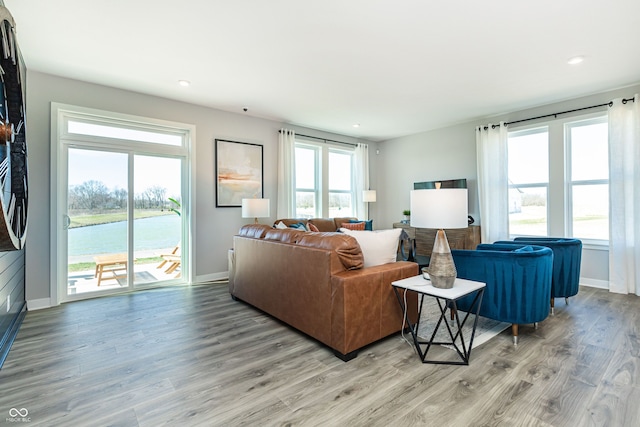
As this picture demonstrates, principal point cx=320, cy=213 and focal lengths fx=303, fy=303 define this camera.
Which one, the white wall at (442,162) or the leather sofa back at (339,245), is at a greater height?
the white wall at (442,162)

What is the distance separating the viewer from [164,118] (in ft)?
14.1

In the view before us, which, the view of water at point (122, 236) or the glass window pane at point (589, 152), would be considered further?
the glass window pane at point (589, 152)

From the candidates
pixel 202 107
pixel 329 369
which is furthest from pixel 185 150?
pixel 329 369

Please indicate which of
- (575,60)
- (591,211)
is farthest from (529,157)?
(575,60)

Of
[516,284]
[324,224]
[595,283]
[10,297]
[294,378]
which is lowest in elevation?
[294,378]

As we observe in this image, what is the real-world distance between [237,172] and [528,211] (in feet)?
15.8

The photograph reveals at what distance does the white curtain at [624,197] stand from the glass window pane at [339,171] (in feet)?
14.0

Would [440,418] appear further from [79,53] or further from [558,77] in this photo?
[79,53]

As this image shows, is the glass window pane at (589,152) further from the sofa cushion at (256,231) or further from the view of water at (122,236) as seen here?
the view of water at (122,236)

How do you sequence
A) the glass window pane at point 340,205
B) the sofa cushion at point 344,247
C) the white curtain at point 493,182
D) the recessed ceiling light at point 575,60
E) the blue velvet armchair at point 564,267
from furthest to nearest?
the glass window pane at point 340,205, the white curtain at point 493,182, the blue velvet armchair at point 564,267, the recessed ceiling light at point 575,60, the sofa cushion at point 344,247

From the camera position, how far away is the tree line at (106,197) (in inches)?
149

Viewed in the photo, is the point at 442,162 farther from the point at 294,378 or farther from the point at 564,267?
the point at 294,378

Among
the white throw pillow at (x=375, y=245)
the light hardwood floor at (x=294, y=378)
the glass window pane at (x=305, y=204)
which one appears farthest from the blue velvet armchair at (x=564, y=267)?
the glass window pane at (x=305, y=204)

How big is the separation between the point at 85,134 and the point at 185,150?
120 centimetres
